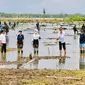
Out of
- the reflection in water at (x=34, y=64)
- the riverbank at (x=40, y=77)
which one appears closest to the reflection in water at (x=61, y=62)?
the reflection in water at (x=34, y=64)

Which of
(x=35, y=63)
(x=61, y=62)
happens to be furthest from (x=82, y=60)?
(x=35, y=63)

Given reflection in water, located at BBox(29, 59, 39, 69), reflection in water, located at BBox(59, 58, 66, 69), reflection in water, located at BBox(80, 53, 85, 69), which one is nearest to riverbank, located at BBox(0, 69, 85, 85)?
reflection in water, located at BBox(29, 59, 39, 69)

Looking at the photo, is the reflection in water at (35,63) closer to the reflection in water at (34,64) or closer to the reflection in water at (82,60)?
the reflection in water at (34,64)

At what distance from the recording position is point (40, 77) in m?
16.5

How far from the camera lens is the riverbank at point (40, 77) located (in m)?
15.4

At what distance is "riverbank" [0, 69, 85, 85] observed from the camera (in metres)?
15.4

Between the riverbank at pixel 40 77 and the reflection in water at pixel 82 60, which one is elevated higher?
the riverbank at pixel 40 77

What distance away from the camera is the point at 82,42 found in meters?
26.4

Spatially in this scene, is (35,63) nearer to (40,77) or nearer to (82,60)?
(82,60)

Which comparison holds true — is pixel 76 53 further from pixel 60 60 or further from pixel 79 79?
pixel 79 79

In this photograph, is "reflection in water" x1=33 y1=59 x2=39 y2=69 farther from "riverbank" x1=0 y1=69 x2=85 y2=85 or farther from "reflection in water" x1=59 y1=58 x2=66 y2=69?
"riverbank" x1=0 y1=69 x2=85 y2=85

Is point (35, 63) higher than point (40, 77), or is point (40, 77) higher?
point (40, 77)

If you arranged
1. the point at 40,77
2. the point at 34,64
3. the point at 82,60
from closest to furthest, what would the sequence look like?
the point at 40,77 → the point at 34,64 → the point at 82,60

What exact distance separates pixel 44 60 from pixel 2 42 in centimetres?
355
